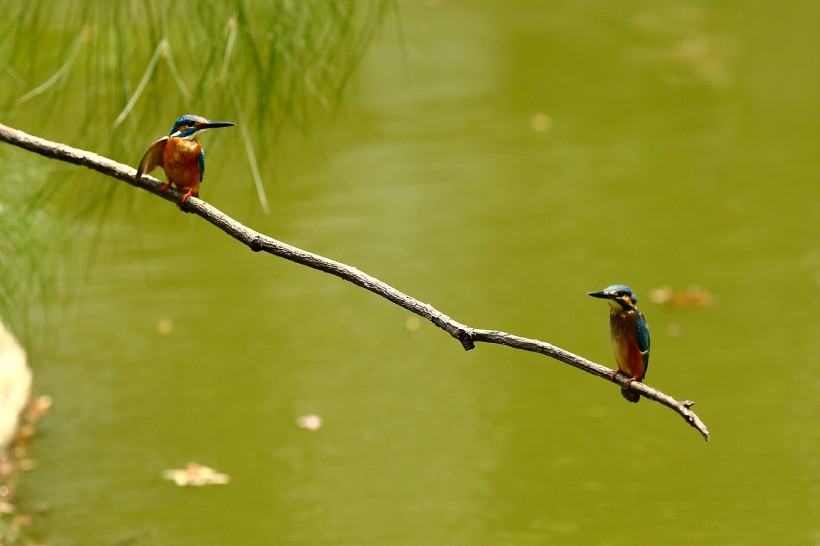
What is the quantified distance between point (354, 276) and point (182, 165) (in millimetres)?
401

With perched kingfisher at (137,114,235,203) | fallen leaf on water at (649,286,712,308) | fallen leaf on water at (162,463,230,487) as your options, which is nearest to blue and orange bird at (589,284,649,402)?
perched kingfisher at (137,114,235,203)

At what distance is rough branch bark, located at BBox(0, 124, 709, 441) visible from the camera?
1150 millimetres

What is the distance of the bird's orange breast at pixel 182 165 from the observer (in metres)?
1.51

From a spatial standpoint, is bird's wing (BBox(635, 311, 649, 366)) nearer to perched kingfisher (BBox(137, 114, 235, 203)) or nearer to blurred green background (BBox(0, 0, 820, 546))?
perched kingfisher (BBox(137, 114, 235, 203))

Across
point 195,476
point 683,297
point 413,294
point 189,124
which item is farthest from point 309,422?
point 189,124

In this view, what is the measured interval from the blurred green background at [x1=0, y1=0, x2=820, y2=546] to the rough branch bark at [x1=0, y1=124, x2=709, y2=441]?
634mm

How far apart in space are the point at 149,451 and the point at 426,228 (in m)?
1.56

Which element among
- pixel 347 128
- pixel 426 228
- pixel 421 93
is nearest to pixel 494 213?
pixel 426 228

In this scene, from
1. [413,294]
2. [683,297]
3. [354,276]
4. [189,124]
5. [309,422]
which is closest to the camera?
[354,276]

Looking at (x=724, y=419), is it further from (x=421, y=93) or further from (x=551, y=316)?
(x=421, y=93)

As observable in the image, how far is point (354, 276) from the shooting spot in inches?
48.7

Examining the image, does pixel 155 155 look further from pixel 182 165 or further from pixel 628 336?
pixel 628 336

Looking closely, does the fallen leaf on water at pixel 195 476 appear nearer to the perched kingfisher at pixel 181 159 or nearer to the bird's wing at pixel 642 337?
the perched kingfisher at pixel 181 159

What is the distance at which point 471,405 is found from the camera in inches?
124
